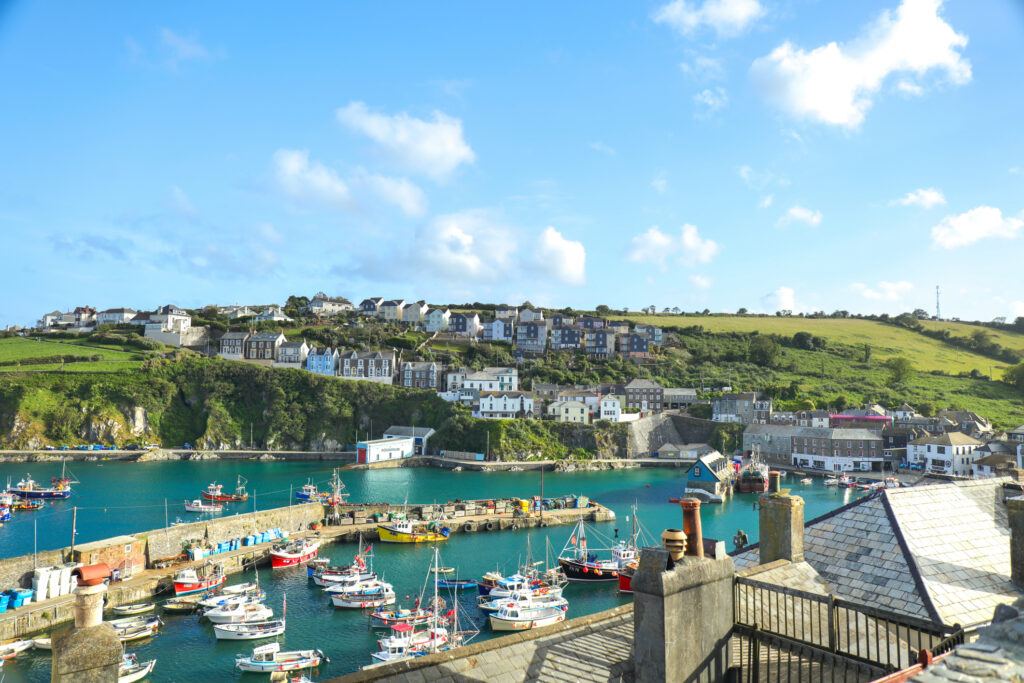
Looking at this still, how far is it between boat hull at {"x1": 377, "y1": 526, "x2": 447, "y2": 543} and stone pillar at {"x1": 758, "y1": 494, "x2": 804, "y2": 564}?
3108 centimetres

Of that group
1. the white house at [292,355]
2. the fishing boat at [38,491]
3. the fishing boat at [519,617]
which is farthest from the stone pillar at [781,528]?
the white house at [292,355]

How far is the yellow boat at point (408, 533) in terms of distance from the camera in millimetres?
37250

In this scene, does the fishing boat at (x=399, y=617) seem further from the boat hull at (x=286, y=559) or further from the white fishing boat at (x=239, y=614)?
the boat hull at (x=286, y=559)

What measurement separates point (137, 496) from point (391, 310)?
7591 cm

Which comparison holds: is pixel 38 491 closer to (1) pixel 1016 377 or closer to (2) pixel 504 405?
(2) pixel 504 405

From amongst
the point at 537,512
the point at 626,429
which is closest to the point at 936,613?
the point at 537,512

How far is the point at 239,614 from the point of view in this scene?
23625 millimetres

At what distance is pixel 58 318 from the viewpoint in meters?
134

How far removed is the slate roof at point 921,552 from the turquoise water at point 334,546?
639 inches

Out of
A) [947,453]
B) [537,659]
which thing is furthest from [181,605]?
[947,453]

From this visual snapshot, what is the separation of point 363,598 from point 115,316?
119730 mm

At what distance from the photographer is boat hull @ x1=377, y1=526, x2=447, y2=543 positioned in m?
37.2

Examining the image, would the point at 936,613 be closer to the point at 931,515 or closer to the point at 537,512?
the point at 931,515

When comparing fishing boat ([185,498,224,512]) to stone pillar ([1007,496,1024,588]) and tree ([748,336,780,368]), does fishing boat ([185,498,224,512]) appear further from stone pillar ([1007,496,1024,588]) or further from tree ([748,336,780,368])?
tree ([748,336,780,368])
